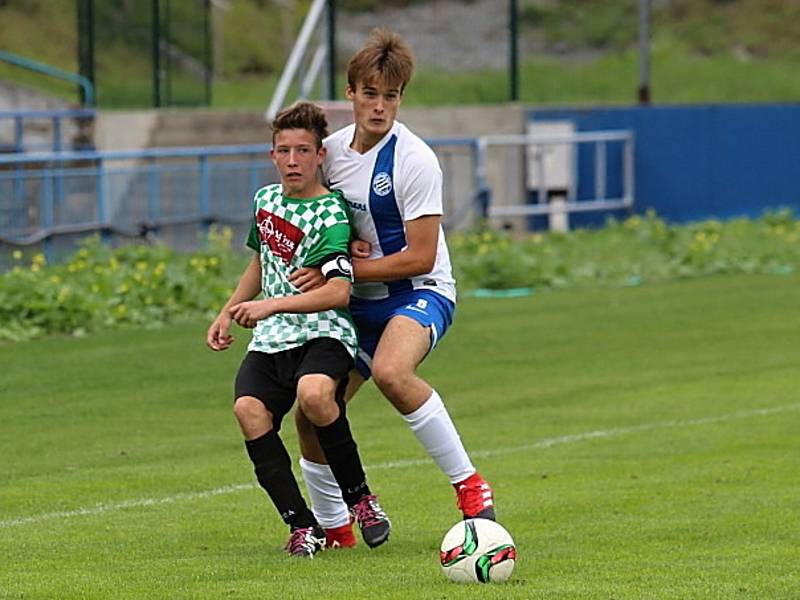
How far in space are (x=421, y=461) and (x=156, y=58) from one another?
58.0 feet

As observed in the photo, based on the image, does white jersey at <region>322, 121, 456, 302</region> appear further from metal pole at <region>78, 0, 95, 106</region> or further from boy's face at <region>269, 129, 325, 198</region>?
metal pole at <region>78, 0, 95, 106</region>

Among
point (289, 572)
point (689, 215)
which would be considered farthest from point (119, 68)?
point (289, 572)

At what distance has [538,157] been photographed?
27000 mm

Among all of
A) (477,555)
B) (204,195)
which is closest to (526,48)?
(204,195)

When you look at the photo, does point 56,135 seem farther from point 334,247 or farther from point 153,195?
point 334,247

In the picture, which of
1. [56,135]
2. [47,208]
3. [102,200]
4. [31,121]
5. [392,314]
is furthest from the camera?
[31,121]

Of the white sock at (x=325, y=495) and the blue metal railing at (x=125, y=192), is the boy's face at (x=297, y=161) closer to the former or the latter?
the white sock at (x=325, y=495)

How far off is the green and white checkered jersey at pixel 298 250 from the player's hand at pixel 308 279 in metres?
0.03

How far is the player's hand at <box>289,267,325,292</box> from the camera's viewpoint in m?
7.08

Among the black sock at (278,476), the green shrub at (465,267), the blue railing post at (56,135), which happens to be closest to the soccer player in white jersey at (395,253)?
the black sock at (278,476)

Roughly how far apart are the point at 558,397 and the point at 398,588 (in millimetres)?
6508

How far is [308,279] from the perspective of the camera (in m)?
7.10

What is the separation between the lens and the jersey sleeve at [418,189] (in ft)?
23.5

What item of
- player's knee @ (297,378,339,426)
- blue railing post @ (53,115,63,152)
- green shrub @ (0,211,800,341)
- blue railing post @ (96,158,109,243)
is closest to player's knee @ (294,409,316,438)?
player's knee @ (297,378,339,426)
